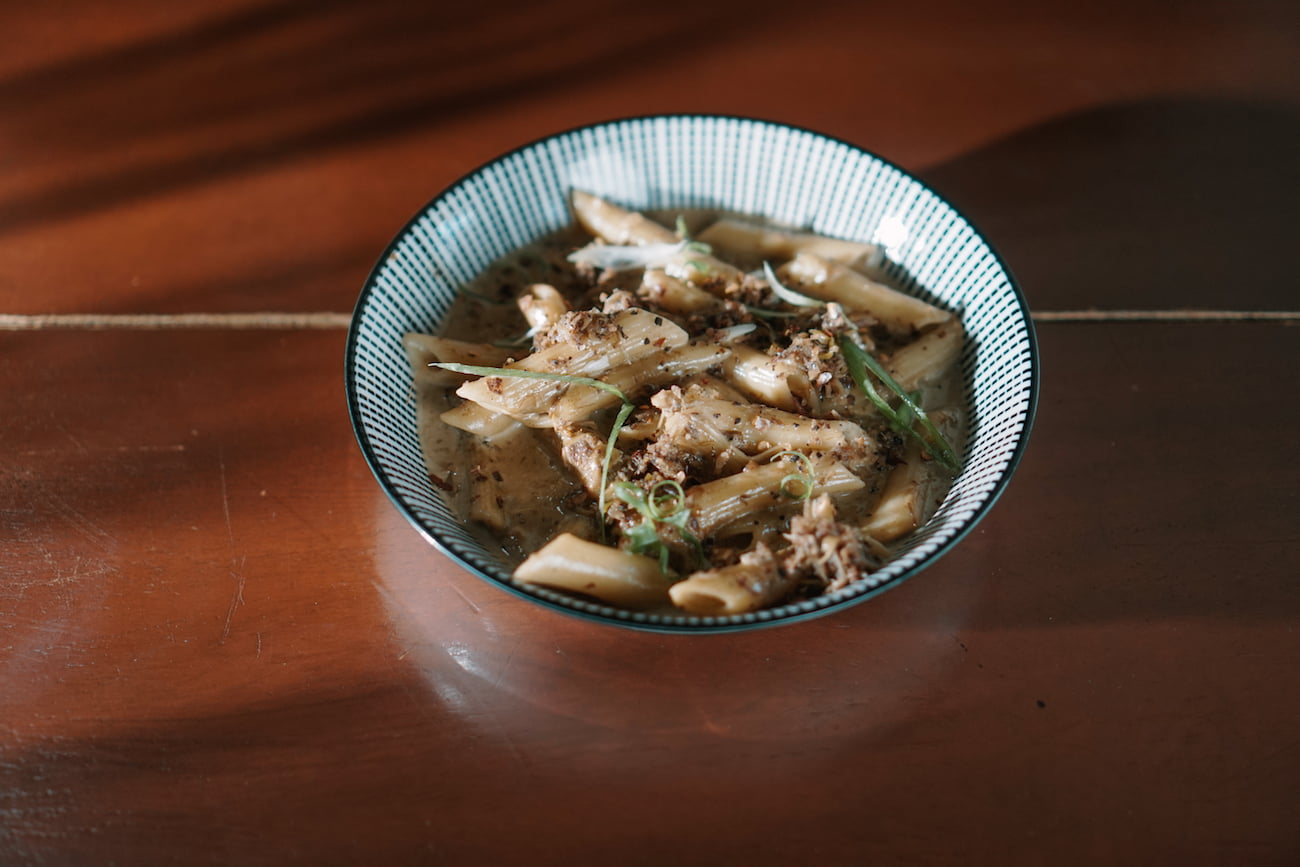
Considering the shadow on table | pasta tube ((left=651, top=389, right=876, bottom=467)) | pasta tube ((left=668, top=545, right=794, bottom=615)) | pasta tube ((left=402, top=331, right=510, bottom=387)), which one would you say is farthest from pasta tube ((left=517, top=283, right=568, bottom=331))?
the shadow on table

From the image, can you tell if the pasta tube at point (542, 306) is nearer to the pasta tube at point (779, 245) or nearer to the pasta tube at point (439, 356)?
the pasta tube at point (439, 356)

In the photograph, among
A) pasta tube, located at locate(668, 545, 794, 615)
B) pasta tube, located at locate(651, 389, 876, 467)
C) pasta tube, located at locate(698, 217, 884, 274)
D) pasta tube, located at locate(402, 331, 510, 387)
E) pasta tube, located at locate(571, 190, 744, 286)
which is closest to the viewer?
pasta tube, located at locate(668, 545, 794, 615)

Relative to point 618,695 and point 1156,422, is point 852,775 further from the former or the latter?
point 1156,422

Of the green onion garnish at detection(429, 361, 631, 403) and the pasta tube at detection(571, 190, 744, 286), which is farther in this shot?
the pasta tube at detection(571, 190, 744, 286)

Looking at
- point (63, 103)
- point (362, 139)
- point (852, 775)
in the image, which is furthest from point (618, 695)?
point (63, 103)

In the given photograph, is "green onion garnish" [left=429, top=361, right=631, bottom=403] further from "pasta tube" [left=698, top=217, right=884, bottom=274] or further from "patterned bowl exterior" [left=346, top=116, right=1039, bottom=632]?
"pasta tube" [left=698, top=217, right=884, bottom=274]

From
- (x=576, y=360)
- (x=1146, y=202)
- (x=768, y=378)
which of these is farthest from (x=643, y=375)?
(x=1146, y=202)
